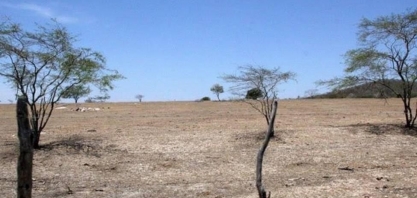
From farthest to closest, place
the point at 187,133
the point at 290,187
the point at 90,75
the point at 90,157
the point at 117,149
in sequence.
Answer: the point at 187,133 → the point at 90,75 → the point at 117,149 → the point at 90,157 → the point at 290,187

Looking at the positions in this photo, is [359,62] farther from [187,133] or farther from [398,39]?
[187,133]

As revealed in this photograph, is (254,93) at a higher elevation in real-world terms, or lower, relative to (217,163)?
higher

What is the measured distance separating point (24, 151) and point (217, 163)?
8.54m

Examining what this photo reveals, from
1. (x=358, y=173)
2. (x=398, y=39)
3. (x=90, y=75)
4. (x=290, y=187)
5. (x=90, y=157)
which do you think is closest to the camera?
(x=290, y=187)

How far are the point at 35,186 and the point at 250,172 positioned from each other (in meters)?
5.59

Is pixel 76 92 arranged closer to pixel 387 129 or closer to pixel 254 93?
pixel 254 93

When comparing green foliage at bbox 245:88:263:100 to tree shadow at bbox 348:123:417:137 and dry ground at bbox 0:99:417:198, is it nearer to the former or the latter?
dry ground at bbox 0:99:417:198

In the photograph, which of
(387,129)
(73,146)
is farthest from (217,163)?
(387,129)

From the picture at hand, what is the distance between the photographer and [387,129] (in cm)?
1959

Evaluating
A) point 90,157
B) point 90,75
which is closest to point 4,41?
point 90,75

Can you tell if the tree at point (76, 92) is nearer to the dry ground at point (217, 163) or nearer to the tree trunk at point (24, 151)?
the dry ground at point (217, 163)

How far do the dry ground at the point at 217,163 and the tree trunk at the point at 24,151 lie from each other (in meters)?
4.62

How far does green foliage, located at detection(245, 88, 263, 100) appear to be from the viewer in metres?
19.0

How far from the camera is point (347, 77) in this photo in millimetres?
21766
